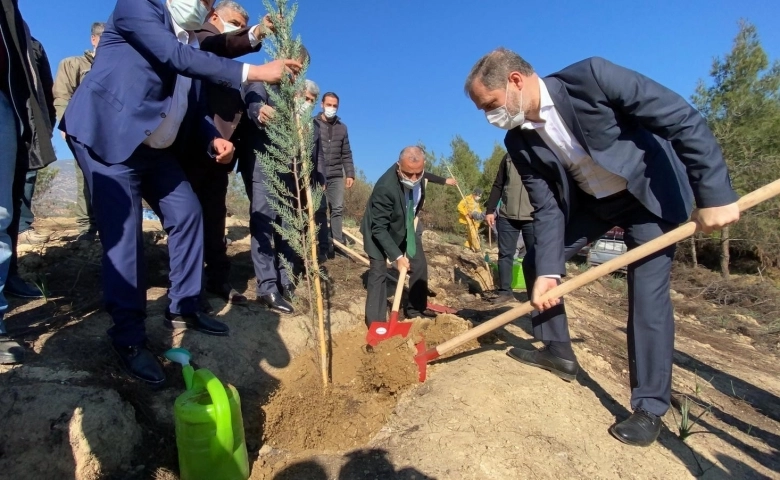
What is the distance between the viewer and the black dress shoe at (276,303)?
3652mm

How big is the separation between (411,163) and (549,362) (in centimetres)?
212

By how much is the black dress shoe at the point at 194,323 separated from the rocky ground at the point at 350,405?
69 millimetres

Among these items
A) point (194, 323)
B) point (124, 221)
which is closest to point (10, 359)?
point (124, 221)

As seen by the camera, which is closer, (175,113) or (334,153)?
(175,113)

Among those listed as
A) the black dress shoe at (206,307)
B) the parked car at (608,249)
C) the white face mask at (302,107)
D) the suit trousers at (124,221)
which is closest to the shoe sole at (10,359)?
the suit trousers at (124,221)

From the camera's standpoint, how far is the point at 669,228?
244 centimetres

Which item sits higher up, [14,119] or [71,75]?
[71,75]

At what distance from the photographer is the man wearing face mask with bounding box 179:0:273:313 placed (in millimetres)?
3188

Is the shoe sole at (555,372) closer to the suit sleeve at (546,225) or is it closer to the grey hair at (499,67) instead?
the suit sleeve at (546,225)

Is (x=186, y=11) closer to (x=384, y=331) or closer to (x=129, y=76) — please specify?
(x=129, y=76)

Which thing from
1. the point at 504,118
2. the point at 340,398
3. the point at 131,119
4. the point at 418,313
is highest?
Result: the point at 131,119

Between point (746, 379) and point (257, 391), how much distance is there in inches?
161

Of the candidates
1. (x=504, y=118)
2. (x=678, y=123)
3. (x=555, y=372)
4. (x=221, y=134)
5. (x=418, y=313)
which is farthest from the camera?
(x=418, y=313)

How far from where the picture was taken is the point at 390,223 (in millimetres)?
4414
